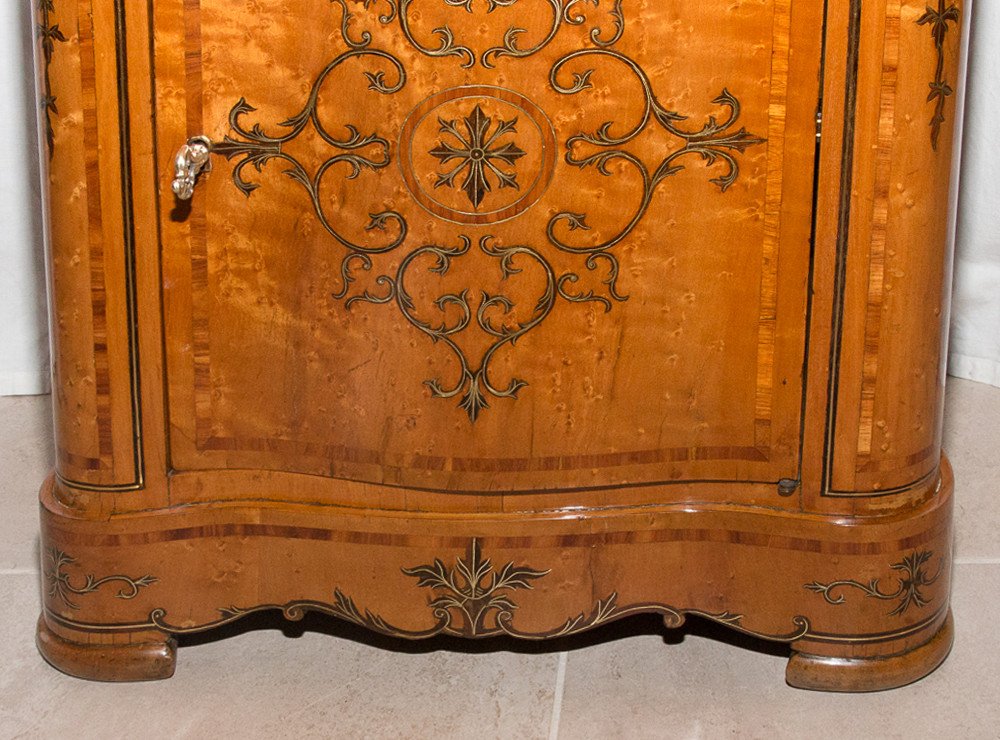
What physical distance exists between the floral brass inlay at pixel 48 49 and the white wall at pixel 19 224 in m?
0.99

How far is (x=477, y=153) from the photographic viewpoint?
5.12 ft

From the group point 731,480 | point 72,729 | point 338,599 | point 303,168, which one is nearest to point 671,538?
point 731,480

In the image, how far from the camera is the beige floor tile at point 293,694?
5.36ft

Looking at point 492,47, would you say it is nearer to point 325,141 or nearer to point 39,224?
point 325,141

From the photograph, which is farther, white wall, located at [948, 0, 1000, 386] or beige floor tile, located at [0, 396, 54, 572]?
white wall, located at [948, 0, 1000, 386]

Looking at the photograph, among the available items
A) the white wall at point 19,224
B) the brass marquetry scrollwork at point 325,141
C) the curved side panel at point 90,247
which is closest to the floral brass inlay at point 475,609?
the curved side panel at point 90,247

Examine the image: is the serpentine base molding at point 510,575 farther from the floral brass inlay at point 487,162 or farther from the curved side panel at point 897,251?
the floral brass inlay at point 487,162

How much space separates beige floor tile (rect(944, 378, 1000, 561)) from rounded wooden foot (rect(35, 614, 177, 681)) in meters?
1.00

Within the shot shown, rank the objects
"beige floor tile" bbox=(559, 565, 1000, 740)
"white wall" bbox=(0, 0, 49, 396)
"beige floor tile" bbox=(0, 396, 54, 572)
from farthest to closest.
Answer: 1. "white wall" bbox=(0, 0, 49, 396)
2. "beige floor tile" bbox=(0, 396, 54, 572)
3. "beige floor tile" bbox=(559, 565, 1000, 740)

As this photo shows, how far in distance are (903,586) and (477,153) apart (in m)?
0.63

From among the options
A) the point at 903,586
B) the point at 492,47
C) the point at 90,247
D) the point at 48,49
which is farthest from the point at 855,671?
the point at 48,49

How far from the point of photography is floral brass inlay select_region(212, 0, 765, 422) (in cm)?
153

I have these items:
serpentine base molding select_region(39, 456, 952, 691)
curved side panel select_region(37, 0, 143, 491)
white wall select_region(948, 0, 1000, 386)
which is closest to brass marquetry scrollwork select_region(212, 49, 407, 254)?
curved side panel select_region(37, 0, 143, 491)

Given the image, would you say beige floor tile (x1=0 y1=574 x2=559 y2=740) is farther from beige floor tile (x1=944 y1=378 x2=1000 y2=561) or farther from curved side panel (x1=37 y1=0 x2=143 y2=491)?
beige floor tile (x1=944 y1=378 x2=1000 y2=561)
